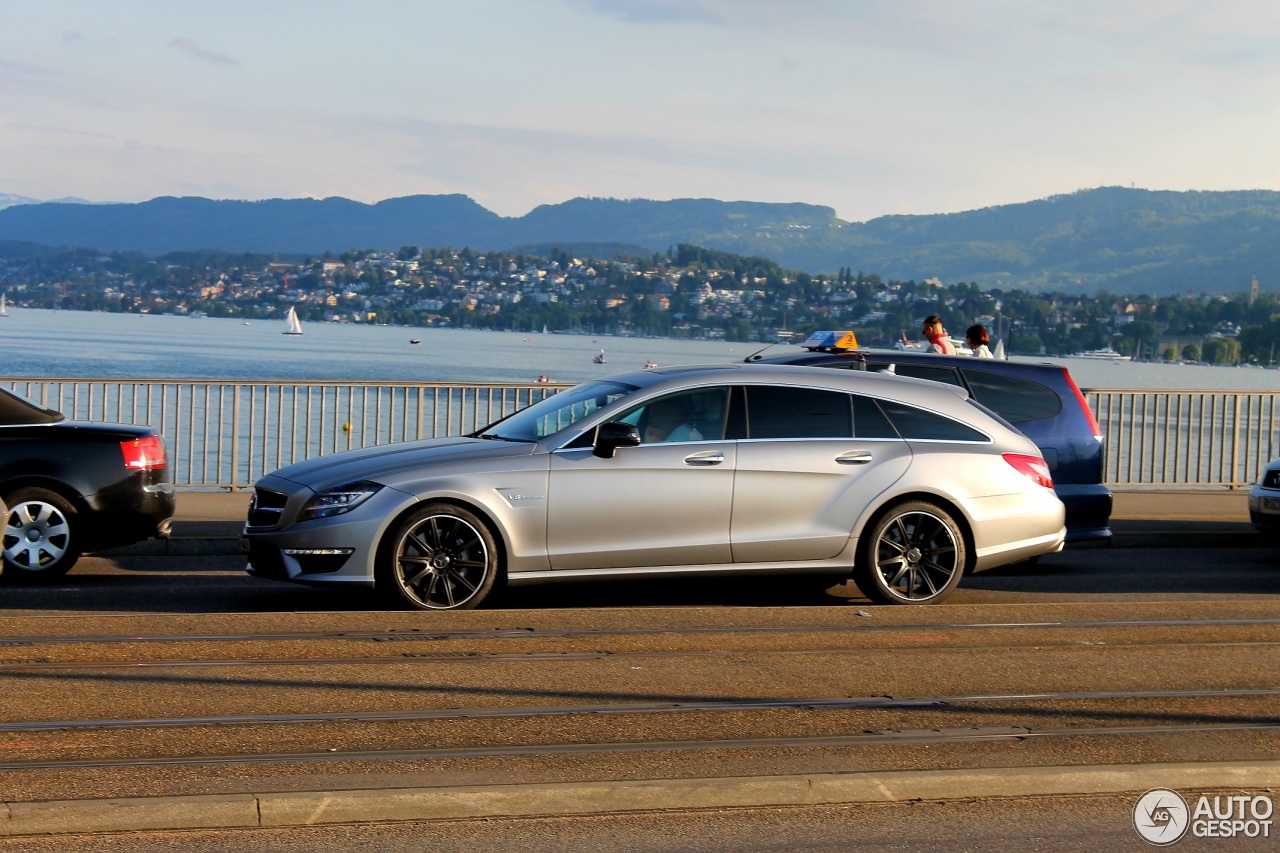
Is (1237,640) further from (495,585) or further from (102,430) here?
(102,430)

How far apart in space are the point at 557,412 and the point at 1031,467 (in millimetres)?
3270

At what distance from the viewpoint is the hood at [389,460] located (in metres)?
9.10

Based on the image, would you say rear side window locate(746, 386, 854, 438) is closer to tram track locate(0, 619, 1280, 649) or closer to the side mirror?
the side mirror

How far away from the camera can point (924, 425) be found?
9992mm

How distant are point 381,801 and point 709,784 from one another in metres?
1.19

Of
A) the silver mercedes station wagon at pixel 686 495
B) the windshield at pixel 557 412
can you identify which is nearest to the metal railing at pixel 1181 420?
the silver mercedes station wagon at pixel 686 495

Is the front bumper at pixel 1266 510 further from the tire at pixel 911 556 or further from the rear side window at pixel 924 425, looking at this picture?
the tire at pixel 911 556

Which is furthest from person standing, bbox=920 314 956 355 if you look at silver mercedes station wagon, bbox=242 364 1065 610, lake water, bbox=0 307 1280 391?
lake water, bbox=0 307 1280 391

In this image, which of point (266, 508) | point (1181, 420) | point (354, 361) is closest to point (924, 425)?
point (266, 508)

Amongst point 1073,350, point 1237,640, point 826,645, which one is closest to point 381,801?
point 826,645

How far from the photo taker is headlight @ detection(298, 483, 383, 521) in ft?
29.5

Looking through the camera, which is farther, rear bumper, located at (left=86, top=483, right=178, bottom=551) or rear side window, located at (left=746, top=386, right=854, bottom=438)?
rear bumper, located at (left=86, top=483, right=178, bottom=551)

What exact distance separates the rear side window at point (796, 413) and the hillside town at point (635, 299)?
27.7 metres

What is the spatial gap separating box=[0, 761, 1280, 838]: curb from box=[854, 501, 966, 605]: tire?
3.89m
